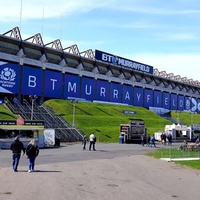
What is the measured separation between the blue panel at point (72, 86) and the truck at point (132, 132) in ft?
112

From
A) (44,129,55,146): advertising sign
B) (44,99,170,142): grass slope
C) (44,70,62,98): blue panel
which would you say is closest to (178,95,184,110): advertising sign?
(44,99,170,142): grass slope

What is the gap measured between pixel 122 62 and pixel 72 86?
1997 cm

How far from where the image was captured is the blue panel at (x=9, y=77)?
66.1 m

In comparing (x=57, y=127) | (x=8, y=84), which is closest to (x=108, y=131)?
(x=57, y=127)

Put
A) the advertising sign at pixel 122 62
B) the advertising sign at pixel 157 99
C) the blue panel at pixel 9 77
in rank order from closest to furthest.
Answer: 1. the blue panel at pixel 9 77
2. the advertising sign at pixel 122 62
3. the advertising sign at pixel 157 99

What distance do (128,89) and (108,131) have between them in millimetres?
46560

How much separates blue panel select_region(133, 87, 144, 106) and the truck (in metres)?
49.7

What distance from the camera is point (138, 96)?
102 metres

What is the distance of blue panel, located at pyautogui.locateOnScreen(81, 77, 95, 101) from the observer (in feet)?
280

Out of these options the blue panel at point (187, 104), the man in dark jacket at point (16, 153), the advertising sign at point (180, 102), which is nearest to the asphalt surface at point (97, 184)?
the man in dark jacket at point (16, 153)

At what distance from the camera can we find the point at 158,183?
15.0 meters

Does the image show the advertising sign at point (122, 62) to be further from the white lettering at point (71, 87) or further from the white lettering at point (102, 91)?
the white lettering at point (71, 87)

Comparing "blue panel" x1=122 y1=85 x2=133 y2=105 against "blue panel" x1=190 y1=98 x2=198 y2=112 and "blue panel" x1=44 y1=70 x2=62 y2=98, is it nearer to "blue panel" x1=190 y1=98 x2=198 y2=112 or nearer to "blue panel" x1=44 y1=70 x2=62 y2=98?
"blue panel" x1=44 y1=70 x2=62 y2=98

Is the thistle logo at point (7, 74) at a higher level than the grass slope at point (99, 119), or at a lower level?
higher
